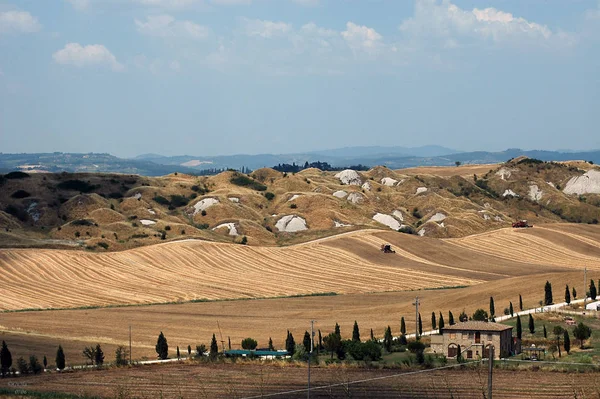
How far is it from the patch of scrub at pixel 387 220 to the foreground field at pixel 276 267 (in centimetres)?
2477

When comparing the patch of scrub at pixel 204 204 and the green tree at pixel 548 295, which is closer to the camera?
the green tree at pixel 548 295

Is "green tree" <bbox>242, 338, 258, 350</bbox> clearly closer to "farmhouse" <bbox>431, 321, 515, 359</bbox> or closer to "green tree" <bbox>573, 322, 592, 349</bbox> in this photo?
"farmhouse" <bbox>431, 321, 515, 359</bbox>

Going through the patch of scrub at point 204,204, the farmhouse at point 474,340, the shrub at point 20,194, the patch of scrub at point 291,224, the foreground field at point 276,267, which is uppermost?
the shrub at point 20,194

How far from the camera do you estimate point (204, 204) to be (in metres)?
181

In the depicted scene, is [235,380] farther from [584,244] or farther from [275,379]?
[584,244]

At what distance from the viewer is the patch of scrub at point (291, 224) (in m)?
168

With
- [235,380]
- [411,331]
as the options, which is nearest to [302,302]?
[411,331]

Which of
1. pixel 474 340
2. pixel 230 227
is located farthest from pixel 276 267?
pixel 474 340

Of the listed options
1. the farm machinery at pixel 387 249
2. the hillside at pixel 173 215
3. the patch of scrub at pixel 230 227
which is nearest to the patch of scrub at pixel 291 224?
the hillside at pixel 173 215

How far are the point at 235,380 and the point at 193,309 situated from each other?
4077 cm

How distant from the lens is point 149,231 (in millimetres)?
154500

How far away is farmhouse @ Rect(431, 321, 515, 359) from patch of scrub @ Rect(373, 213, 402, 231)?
117 m

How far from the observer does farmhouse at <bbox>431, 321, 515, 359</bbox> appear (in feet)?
Result: 209

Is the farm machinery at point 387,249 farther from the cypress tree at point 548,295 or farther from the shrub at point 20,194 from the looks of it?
the shrub at point 20,194
